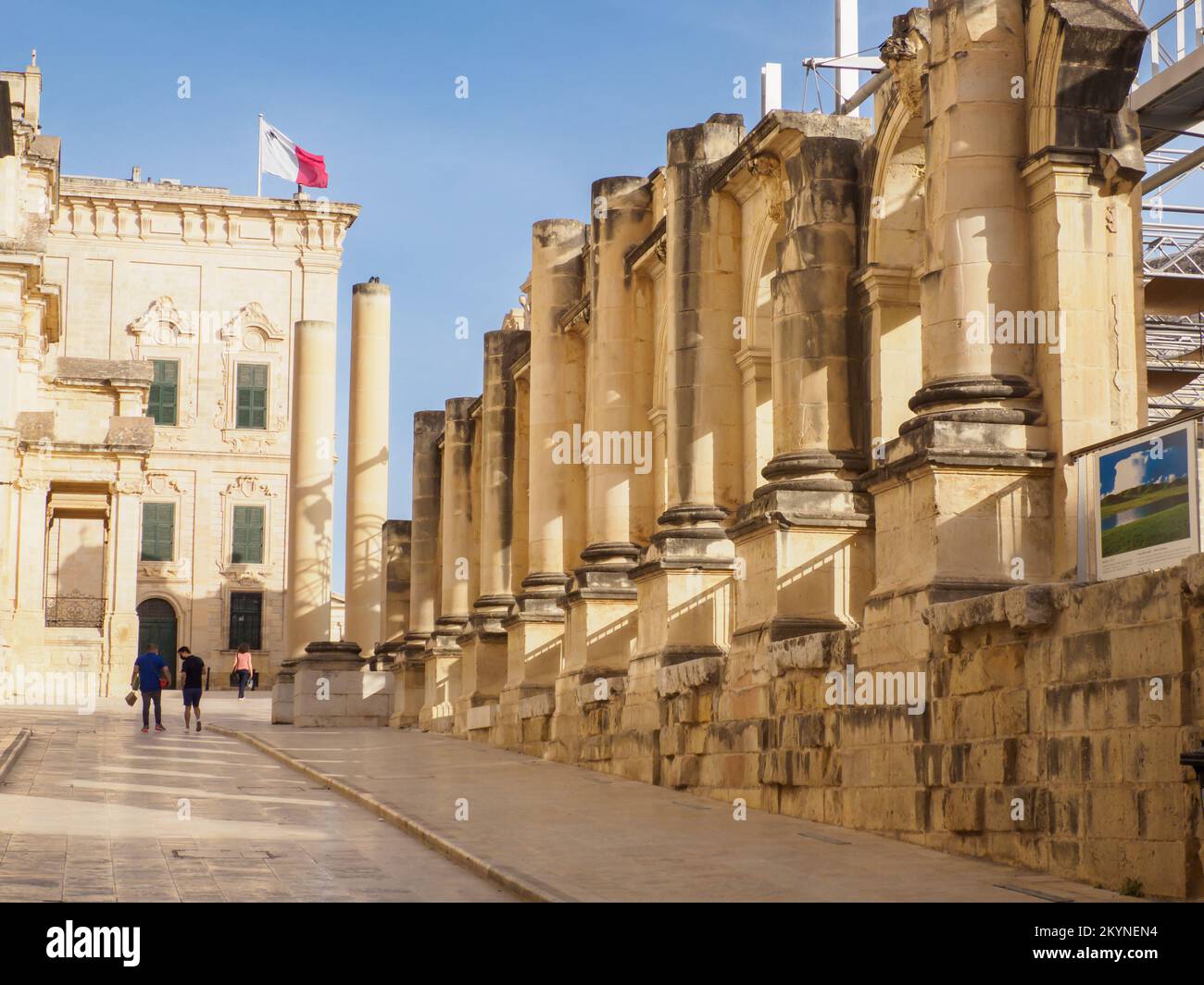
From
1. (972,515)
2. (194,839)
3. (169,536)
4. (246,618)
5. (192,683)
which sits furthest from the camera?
(169,536)

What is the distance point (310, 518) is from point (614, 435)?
43.9 ft

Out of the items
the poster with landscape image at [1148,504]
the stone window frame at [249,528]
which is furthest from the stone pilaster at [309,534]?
the poster with landscape image at [1148,504]

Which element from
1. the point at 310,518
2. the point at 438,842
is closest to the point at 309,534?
the point at 310,518

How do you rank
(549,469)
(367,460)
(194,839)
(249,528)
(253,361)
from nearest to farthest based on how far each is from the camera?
(194,839) → (549,469) → (367,460) → (249,528) → (253,361)

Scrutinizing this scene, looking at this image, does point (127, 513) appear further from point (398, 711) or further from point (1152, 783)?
point (1152, 783)

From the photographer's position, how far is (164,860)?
472 inches

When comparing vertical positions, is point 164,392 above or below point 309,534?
above

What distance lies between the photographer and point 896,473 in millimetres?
13023

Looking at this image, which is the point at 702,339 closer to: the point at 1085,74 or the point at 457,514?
the point at 1085,74

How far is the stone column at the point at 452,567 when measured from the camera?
3162 centimetres

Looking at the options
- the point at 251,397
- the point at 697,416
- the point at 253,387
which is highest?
the point at 253,387

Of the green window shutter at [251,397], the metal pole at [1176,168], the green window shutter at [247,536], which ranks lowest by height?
the green window shutter at [247,536]

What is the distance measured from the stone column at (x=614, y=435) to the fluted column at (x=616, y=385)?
1 cm

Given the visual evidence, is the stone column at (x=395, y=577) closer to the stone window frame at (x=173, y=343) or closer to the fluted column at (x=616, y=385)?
the fluted column at (x=616, y=385)
